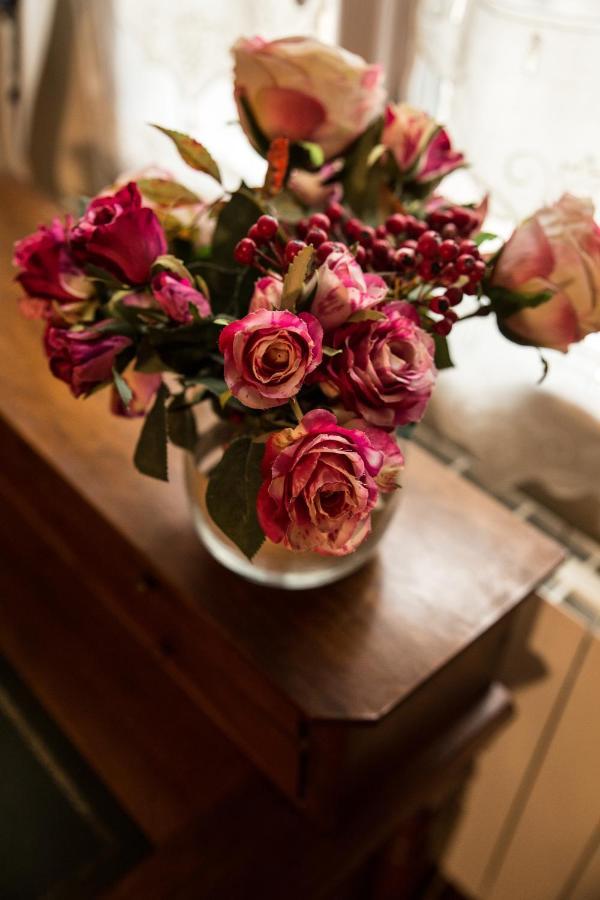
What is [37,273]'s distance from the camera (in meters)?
0.59

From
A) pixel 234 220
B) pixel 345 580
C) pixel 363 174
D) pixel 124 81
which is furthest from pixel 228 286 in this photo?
pixel 124 81

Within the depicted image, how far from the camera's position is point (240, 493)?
0.57 metres

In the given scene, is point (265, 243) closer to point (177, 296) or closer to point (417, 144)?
point (177, 296)

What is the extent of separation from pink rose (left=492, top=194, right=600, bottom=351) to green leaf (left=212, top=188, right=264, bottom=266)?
18 centimetres

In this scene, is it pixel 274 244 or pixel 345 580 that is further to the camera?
pixel 345 580

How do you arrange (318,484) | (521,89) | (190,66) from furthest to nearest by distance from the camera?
(190,66) < (521,89) < (318,484)

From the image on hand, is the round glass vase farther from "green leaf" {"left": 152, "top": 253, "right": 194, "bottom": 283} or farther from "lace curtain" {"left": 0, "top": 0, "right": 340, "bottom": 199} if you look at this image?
"lace curtain" {"left": 0, "top": 0, "right": 340, "bottom": 199}

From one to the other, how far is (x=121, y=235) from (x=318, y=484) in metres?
0.21

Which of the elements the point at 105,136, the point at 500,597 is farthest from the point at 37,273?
the point at 105,136

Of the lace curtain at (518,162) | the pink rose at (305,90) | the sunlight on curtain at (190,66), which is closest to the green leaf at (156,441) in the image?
the pink rose at (305,90)

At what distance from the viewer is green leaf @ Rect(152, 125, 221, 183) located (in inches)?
22.3

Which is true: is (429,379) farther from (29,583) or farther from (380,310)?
(29,583)

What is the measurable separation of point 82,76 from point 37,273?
35.7 inches

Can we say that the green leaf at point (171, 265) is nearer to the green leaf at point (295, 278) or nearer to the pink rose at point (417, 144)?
the green leaf at point (295, 278)
